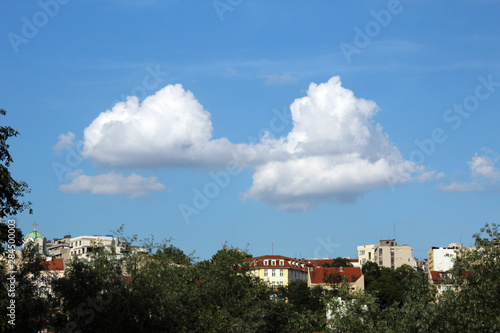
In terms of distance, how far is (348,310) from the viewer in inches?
2104

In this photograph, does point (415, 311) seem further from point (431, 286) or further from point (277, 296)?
point (277, 296)

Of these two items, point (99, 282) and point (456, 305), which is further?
point (99, 282)

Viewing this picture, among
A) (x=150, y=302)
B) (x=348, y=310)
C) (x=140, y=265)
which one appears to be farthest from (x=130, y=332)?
(x=348, y=310)

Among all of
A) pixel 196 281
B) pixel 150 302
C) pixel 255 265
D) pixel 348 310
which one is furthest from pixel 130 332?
pixel 255 265

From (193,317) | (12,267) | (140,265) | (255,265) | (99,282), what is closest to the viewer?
(12,267)

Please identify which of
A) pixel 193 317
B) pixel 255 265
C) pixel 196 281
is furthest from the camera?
pixel 255 265

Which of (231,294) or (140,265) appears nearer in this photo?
(140,265)

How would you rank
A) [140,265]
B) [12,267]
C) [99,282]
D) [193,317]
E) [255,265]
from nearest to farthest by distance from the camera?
[12,267]
[99,282]
[140,265]
[193,317]
[255,265]

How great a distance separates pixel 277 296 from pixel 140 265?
150ft

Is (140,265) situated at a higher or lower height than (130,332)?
higher

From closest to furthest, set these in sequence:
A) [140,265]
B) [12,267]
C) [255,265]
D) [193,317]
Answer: [12,267] → [140,265] → [193,317] → [255,265]

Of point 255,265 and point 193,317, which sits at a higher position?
point 255,265

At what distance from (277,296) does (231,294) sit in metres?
16.9

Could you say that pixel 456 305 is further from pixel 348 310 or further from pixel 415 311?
pixel 348 310
